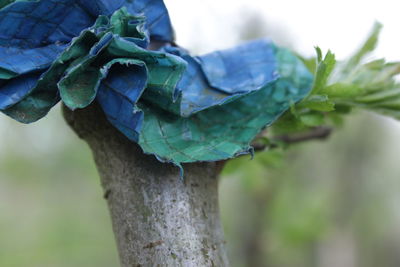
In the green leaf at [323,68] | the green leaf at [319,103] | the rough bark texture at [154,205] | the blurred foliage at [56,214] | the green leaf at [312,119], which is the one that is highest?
the green leaf at [323,68]

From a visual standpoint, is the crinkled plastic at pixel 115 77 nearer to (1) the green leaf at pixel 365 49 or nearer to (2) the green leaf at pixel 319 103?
(2) the green leaf at pixel 319 103

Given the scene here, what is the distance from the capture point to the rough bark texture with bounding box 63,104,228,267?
2.62ft

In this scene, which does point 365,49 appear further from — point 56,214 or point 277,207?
point 56,214

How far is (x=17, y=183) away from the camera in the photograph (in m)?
12.6

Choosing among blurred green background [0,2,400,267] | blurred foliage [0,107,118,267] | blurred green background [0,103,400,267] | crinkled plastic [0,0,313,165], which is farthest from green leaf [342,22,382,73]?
blurred foliage [0,107,118,267]

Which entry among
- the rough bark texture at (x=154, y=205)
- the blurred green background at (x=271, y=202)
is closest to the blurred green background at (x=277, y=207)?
the blurred green background at (x=271, y=202)

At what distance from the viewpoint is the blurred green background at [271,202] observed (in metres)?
3.54

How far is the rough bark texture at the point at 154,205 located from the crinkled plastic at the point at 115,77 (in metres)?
0.07

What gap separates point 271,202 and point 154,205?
2881mm

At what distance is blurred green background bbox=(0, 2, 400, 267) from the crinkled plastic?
2.32 ft

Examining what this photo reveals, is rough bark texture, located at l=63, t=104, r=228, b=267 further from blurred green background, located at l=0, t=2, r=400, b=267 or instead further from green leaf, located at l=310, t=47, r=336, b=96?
blurred green background, located at l=0, t=2, r=400, b=267

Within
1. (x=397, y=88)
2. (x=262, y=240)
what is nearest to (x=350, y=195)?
(x=262, y=240)

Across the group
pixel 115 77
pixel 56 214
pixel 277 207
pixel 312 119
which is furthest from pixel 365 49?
pixel 56 214

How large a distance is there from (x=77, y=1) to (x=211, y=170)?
1.47ft
